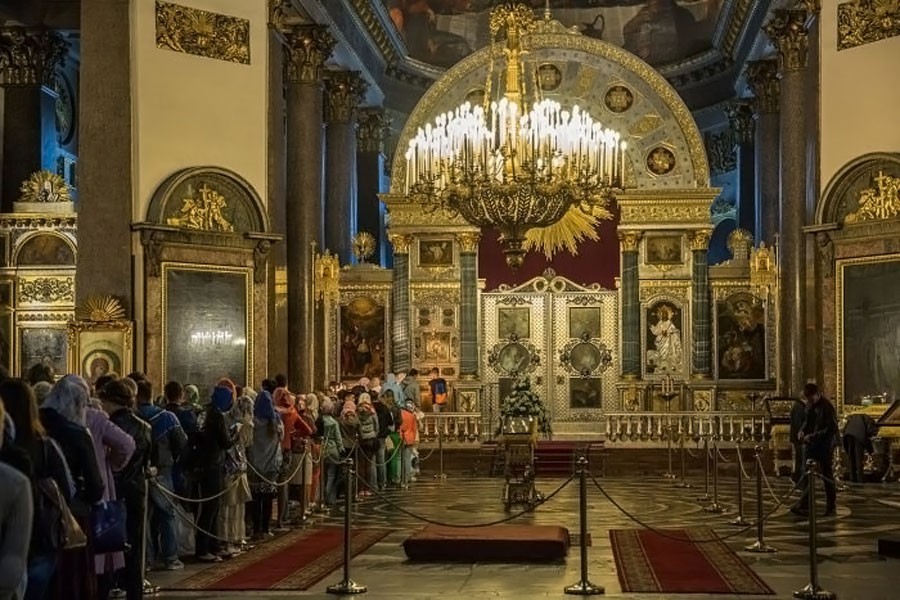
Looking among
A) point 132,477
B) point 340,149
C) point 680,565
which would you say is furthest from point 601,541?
point 340,149

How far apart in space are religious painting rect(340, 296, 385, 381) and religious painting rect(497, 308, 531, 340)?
244cm

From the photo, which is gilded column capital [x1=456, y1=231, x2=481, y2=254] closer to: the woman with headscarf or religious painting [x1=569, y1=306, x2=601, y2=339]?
religious painting [x1=569, y1=306, x2=601, y2=339]

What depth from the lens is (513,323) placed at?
30422 millimetres

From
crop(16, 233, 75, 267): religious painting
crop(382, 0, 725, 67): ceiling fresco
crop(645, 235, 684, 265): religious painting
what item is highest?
crop(382, 0, 725, 67): ceiling fresco

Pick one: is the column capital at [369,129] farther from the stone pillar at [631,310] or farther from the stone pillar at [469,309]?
the stone pillar at [631,310]

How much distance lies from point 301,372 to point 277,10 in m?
6.43

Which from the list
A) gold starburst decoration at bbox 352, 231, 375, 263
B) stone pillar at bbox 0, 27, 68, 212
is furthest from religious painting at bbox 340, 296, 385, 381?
stone pillar at bbox 0, 27, 68, 212

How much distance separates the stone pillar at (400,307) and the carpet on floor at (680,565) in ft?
47.8

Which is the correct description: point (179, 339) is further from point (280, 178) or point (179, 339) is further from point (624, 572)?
point (624, 572)

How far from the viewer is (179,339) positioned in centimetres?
2097

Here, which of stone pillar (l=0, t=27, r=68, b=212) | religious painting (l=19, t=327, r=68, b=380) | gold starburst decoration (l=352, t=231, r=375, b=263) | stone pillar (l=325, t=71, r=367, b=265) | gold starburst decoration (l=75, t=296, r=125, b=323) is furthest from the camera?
stone pillar (l=325, t=71, r=367, b=265)

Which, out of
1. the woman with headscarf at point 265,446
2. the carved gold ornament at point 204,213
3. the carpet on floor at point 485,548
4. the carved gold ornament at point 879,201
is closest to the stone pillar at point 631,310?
the carved gold ornament at point 879,201

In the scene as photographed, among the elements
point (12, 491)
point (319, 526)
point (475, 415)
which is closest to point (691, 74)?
point (475, 415)

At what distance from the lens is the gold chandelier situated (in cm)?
1845
